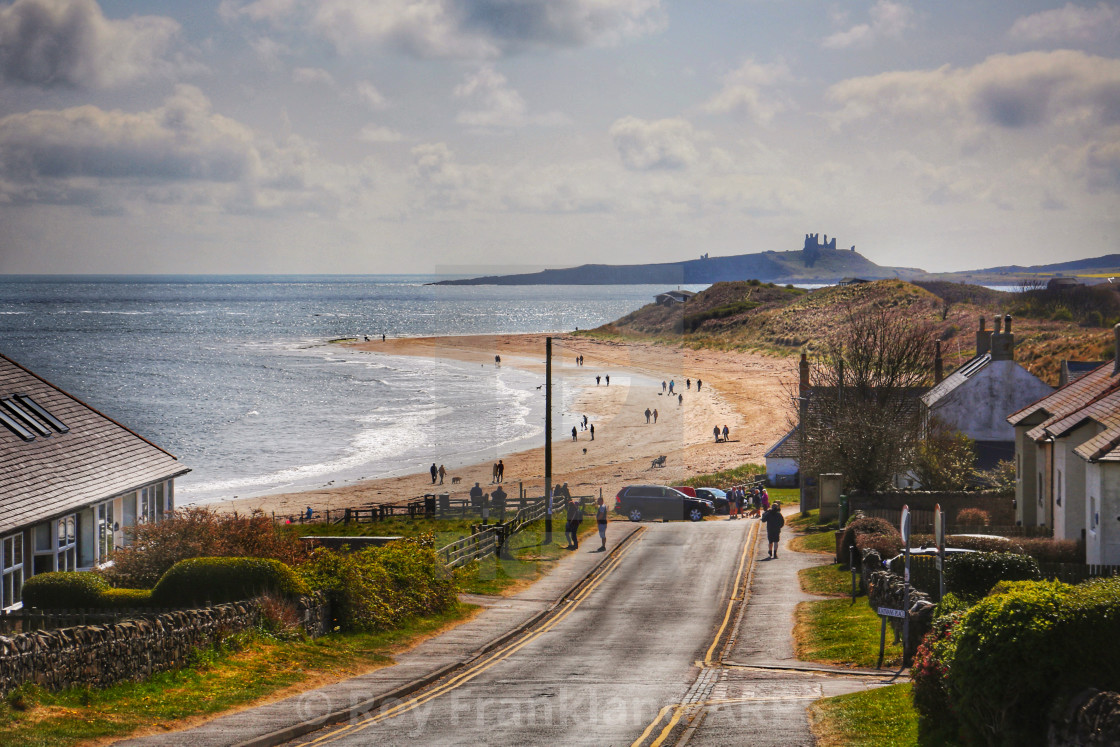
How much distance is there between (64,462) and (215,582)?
941cm

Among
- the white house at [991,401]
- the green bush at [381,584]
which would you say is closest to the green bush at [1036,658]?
the green bush at [381,584]

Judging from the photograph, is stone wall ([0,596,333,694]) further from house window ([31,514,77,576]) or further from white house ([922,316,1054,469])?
white house ([922,316,1054,469])

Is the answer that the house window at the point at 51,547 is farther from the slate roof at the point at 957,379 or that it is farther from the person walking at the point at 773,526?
the slate roof at the point at 957,379

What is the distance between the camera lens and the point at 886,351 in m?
43.6

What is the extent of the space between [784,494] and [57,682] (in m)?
42.9

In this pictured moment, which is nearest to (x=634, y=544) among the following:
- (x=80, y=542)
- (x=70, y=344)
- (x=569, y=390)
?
(x=80, y=542)

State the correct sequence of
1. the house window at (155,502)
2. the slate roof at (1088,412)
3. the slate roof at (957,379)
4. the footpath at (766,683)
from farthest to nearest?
the slate roof at (957,379) → the house window at (155,502) → the slate roof at (1088,412) → the footpath at (766,683)

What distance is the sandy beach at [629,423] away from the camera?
57.9 metres

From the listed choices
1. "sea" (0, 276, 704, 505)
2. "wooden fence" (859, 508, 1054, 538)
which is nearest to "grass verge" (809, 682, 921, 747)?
"wooden fence" (859, 508, 1054, 538)

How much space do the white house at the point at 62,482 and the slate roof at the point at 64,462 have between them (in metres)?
0.03

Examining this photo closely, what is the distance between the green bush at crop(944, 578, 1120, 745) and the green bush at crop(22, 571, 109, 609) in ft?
50.6

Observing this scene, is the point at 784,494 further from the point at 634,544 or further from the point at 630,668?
the point at 630,668

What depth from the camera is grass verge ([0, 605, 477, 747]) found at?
1241 cm

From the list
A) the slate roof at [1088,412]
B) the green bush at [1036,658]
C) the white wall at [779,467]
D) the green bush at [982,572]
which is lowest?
the white wall at [779,467]
